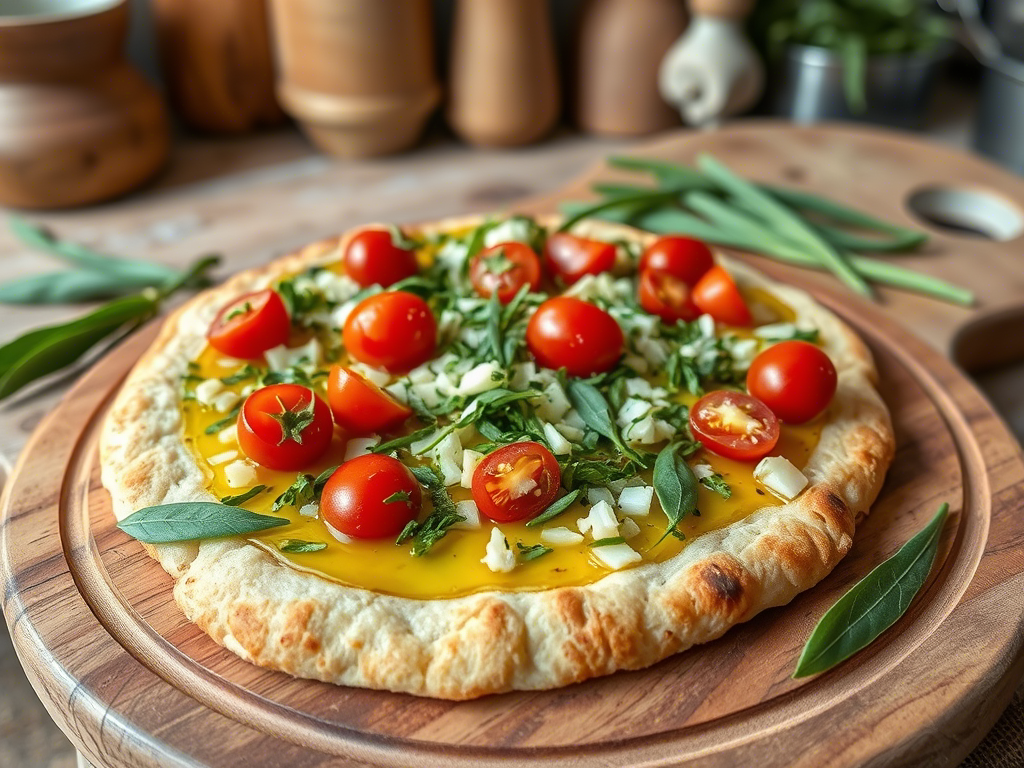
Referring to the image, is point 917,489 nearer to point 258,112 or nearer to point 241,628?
point 241,628

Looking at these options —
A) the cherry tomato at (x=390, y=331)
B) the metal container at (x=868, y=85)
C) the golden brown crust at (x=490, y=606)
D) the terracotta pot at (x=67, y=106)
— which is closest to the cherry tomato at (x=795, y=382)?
the golden brown crust at (x=490, y=606)

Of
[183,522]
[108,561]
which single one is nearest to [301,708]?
[183,522]

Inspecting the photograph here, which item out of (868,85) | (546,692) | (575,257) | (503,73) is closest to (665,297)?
(575,257)

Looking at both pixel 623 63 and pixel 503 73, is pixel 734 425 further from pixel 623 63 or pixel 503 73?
pixel 623 63

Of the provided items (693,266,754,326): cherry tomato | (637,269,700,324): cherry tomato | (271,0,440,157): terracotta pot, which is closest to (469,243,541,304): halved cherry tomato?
(637,269,700,324): cherry tomato

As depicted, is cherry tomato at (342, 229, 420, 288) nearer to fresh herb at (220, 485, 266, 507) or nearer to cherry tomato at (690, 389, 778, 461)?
fresh herb at (220, 485, 266, 507)
